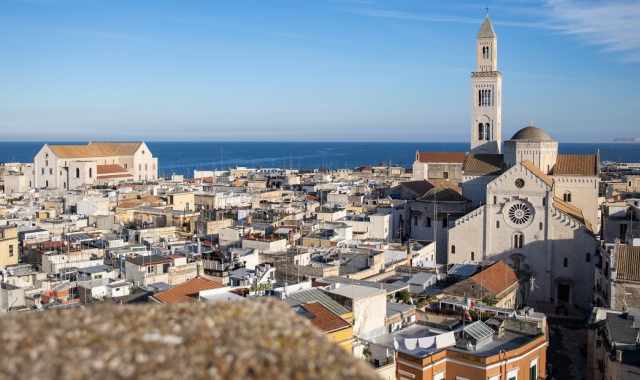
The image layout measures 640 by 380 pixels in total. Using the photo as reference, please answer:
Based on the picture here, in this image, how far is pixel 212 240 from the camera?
39156mm

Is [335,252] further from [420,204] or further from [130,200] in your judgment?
[130,200]

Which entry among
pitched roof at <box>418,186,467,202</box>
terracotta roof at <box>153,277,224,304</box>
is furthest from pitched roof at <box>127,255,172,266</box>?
pitched roof at <box>418,186,467,202</box>

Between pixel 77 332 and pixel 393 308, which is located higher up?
pixel 77 332

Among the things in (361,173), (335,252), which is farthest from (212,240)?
(361,173)

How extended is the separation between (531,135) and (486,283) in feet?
64.5

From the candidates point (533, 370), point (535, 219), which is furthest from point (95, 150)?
point (533, 370)

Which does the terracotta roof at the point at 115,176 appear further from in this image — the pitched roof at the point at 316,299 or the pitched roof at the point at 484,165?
the pitched roof at the point at 316,299

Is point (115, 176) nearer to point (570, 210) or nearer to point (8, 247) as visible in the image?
point (8, 247)

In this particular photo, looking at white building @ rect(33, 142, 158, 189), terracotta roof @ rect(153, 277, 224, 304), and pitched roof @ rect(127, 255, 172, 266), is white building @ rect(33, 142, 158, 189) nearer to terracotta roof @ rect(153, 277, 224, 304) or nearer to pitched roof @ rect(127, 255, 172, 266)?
pitched roof @ rect(127, 255, 172, 266)

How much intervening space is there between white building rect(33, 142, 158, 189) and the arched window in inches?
2099

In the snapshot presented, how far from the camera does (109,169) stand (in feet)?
281

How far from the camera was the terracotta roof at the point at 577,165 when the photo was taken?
44969 millimetres

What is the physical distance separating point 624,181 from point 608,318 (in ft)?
204

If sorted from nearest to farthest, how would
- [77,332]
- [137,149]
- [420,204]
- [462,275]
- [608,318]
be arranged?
1. [77,332]
2. [608,318]
3. [462,275]
4. [420,204]
5. [137,149]
